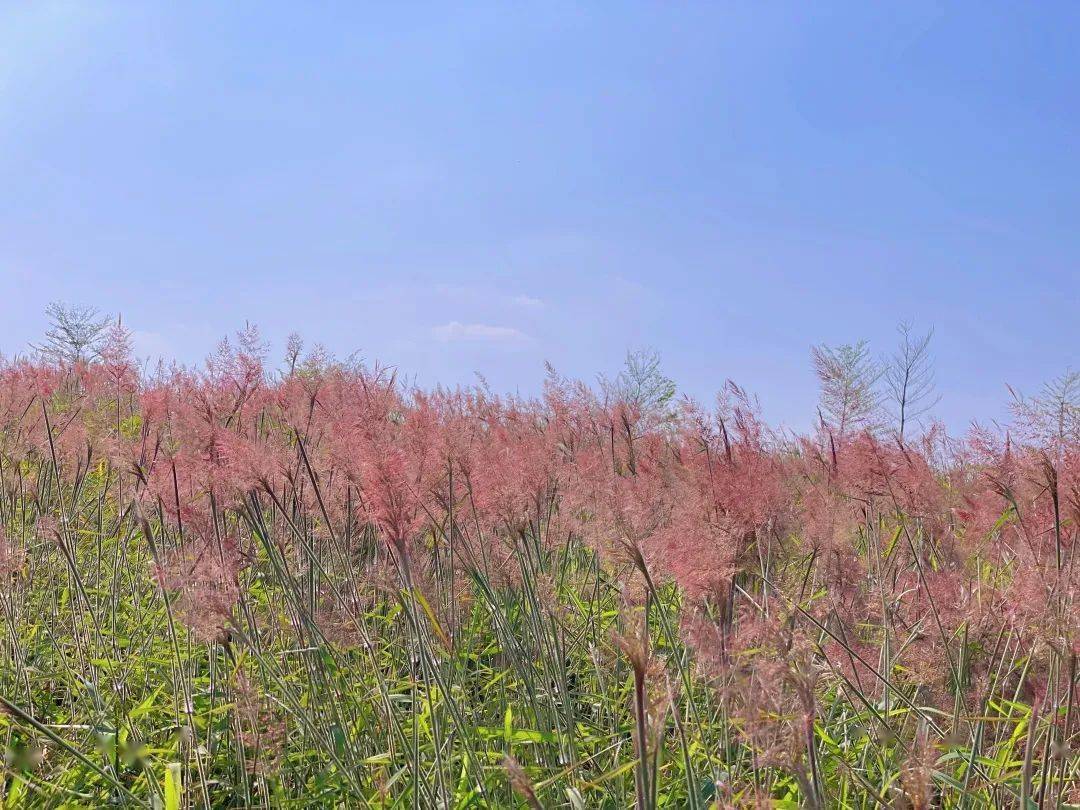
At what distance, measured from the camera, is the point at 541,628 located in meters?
2.21

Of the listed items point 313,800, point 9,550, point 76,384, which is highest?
point 76,384

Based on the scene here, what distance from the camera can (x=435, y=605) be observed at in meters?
2.59

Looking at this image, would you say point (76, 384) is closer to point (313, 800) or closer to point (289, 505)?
point (289, 505)

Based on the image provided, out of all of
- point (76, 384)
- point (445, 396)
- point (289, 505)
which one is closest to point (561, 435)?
point (445, 396)

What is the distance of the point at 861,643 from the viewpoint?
9.43 feet

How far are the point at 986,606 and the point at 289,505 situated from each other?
8.46ft

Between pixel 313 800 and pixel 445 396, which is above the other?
pixel 445 396

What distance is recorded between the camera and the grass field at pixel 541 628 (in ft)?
5.61

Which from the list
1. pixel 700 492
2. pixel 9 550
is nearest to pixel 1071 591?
pixel 700 492

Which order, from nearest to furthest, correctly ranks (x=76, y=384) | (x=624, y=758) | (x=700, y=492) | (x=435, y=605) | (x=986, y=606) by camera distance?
(x=986, y=606) → (x=700, y=492) → (x=624, y=758) → (x=435, y=605) → (x=76, y=384)

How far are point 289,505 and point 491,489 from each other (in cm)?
164

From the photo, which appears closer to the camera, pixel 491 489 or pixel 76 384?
pixel 491 489

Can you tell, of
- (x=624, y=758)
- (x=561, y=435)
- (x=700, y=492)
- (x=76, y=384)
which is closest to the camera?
(x=700, y=492)

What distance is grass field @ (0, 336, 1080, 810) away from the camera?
5.61ft
